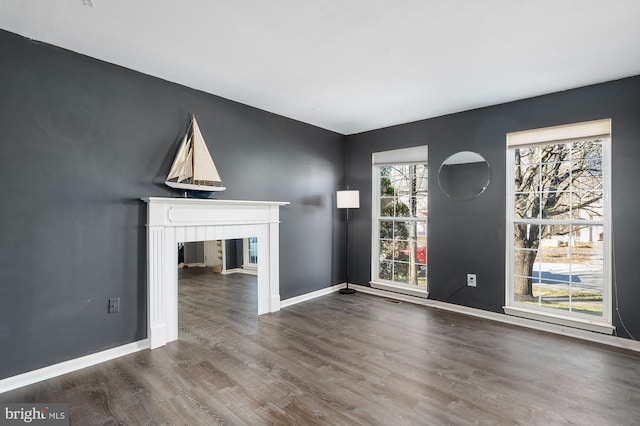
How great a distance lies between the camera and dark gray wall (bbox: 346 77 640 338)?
3.00 metres

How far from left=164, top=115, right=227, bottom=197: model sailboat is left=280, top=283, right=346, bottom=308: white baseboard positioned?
1792 millimetres

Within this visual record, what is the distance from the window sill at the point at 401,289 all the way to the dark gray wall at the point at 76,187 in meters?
2.78

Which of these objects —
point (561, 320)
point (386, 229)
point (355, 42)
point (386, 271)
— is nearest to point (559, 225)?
point (561, 320)

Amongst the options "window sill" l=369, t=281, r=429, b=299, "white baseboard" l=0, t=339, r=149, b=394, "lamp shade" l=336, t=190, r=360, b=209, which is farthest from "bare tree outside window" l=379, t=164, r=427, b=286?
"white baseboard" l=0, t=339, r=149, b=394

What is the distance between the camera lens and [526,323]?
11.6 feet

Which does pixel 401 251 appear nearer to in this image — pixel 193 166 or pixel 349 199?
pixel 349 199

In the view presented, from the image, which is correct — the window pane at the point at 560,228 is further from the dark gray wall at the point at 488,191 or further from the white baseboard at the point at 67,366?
the white baseboard at the point at 67,366

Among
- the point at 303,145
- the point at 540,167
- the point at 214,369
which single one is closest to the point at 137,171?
the point at 214,369

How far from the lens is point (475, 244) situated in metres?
3.94

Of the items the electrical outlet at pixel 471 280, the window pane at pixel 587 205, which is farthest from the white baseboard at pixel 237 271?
the window pane at pixel 587 205

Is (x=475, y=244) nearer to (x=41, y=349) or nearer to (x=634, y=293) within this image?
(x=634, y=293)

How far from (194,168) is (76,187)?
98 cm

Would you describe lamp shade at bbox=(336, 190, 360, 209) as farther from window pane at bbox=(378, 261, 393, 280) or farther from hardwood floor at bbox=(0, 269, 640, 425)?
hardwood floor at bbox=(0, 269, 640, 425)

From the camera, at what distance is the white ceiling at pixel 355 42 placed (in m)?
2.04
